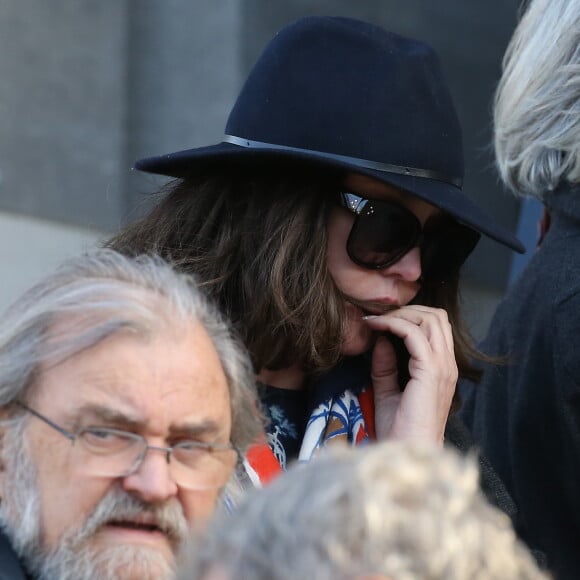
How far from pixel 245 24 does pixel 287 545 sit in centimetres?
478

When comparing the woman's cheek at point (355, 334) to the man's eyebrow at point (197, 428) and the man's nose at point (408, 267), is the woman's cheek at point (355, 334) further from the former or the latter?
the man's eyebrow at point (197, 428)

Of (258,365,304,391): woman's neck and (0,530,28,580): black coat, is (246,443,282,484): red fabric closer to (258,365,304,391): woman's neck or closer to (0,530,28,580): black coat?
(258,365,304,391): woman's neck

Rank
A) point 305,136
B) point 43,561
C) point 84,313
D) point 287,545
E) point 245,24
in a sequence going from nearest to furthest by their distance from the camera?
point 287,545 < point 43,561 < point 84,313 < point 305,136 < point 245,24

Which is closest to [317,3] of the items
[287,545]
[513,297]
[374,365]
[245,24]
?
[245,24]

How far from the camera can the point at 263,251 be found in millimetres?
2707

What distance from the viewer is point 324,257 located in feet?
8.89

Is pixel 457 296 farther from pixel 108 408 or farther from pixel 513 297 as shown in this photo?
pixel 108 408

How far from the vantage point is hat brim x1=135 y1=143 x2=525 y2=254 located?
2.64 metres

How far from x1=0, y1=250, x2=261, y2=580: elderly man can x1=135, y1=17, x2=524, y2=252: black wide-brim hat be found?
62 centimetres

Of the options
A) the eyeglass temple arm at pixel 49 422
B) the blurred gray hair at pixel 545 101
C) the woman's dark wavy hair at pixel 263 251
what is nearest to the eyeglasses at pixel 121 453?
the eyeglass temple arm at pixel 49 422

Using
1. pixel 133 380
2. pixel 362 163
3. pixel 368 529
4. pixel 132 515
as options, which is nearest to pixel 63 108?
pixel 362 163

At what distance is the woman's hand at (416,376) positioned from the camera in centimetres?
273

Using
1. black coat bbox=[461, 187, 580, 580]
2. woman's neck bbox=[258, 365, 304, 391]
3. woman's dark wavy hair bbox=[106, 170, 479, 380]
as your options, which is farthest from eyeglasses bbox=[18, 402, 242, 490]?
black coat bbox=[461, 187, 580, 580]

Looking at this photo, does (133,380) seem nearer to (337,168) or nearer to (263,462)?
(263,462)
